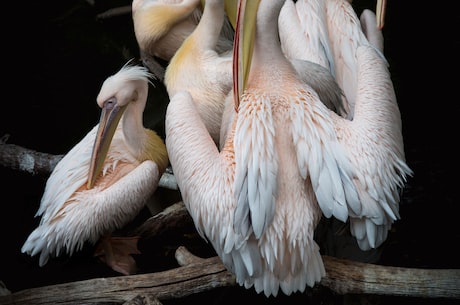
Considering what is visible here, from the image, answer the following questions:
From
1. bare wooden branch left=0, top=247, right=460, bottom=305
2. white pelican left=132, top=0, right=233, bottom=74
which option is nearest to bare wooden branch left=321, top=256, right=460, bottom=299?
bare wooden branch left=0, top=247, right=460, bottom=305

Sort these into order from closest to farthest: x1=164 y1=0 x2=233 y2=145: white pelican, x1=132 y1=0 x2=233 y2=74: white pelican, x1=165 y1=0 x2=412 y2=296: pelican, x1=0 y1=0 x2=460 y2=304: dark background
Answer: x1=165 y1=0 x2=412 y2=296: pelican < x1=0 y1=0 x2=460 y2=304: dark background < x1=164 y1=0 x2=233 y2=145: white pelican < x1=132 y1=0 x2=233 y2=74: white pelican

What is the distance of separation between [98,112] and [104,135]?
176cm

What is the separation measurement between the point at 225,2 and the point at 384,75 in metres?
1.17

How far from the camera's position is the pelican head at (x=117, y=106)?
13.1 ft

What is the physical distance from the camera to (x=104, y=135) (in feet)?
13.3

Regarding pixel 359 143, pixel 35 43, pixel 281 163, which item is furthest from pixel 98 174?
pixel 35 43

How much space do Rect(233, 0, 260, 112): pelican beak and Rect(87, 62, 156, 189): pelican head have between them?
102 centimetres

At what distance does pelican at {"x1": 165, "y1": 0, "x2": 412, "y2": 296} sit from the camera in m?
3.09

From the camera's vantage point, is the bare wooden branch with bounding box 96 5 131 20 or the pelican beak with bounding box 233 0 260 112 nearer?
the pelican beak with bounding box 233 0 260 112

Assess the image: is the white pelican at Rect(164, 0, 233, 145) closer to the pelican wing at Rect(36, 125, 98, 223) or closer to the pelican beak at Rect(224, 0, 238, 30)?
the pelican beak at Rect(224, 0, 238, 30)

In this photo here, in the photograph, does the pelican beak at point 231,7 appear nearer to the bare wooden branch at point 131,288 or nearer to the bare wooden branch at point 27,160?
the bare wooden branch at point 27,160

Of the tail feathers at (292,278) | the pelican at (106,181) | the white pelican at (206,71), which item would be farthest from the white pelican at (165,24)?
the tail feathers at (292,278)

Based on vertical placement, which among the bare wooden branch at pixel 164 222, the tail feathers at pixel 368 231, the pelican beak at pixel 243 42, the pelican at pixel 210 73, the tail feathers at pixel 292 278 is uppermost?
the pelican beak at pixel 243 42

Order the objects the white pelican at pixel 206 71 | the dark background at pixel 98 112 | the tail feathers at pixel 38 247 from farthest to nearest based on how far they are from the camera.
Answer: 1. the white pelican at pixel 206 71
2. the dark background at pixel 98 112
3. the tail feathers at pixel 38 247
